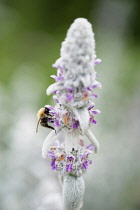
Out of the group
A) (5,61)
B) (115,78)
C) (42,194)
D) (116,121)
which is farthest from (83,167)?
(5,61)

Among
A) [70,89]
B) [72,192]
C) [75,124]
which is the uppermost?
[70,89]

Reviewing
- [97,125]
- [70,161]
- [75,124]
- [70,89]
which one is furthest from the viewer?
[97,125]

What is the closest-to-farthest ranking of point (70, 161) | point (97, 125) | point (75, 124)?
point (75, 124), point (70, 161), point (97, 125)

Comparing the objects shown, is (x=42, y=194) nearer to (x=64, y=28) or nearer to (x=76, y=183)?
(x=76, y=183)

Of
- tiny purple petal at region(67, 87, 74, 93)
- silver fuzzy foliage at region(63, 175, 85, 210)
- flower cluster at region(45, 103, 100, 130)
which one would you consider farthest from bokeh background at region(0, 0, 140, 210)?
tiny purple petal at region(67, 87, 74, 93)

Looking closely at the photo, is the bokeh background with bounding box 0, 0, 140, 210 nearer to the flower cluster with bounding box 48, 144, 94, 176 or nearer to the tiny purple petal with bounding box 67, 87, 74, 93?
the flower cluster with bounding box 48, 144, 94, 176

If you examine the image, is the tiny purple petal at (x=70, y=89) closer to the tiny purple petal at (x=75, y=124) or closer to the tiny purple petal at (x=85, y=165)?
the tiny purple petal at (x=75, y=124)

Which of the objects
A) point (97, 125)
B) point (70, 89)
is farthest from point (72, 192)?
point (97, 125)

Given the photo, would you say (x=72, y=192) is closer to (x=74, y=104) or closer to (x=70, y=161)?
(x=70, y=161)
